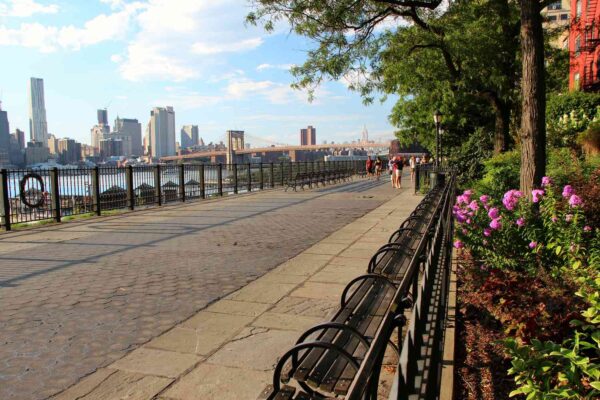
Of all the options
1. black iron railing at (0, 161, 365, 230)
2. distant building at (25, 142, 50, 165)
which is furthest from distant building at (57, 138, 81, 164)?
black iron railing at (0, 161, 365, 230)

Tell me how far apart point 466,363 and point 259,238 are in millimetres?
6589

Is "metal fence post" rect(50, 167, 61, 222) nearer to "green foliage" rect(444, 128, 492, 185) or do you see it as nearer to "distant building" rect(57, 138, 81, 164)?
"green foliage" rect(444, 128, 492, 185)

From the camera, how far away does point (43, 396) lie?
340cm

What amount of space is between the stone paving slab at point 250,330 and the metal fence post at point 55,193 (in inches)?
329

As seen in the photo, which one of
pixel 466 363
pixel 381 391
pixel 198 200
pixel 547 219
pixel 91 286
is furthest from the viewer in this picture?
pixel 198 200

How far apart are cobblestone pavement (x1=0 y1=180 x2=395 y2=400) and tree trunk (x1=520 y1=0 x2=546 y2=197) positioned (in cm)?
391

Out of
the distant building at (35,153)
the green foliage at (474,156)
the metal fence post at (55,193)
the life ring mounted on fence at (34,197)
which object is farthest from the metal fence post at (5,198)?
the distant building at (35,153)

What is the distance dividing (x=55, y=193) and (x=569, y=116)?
20120mm

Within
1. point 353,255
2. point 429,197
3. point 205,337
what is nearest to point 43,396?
point 205,337

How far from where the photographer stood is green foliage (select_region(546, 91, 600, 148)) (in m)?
18.2

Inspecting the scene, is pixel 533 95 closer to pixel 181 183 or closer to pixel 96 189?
pixel 96 189

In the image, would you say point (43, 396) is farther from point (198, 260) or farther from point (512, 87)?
point (512, 87)

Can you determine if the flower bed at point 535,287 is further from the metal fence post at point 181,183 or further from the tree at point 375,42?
the metal fence post at point 181,183

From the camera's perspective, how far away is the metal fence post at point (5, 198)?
11.9 m
